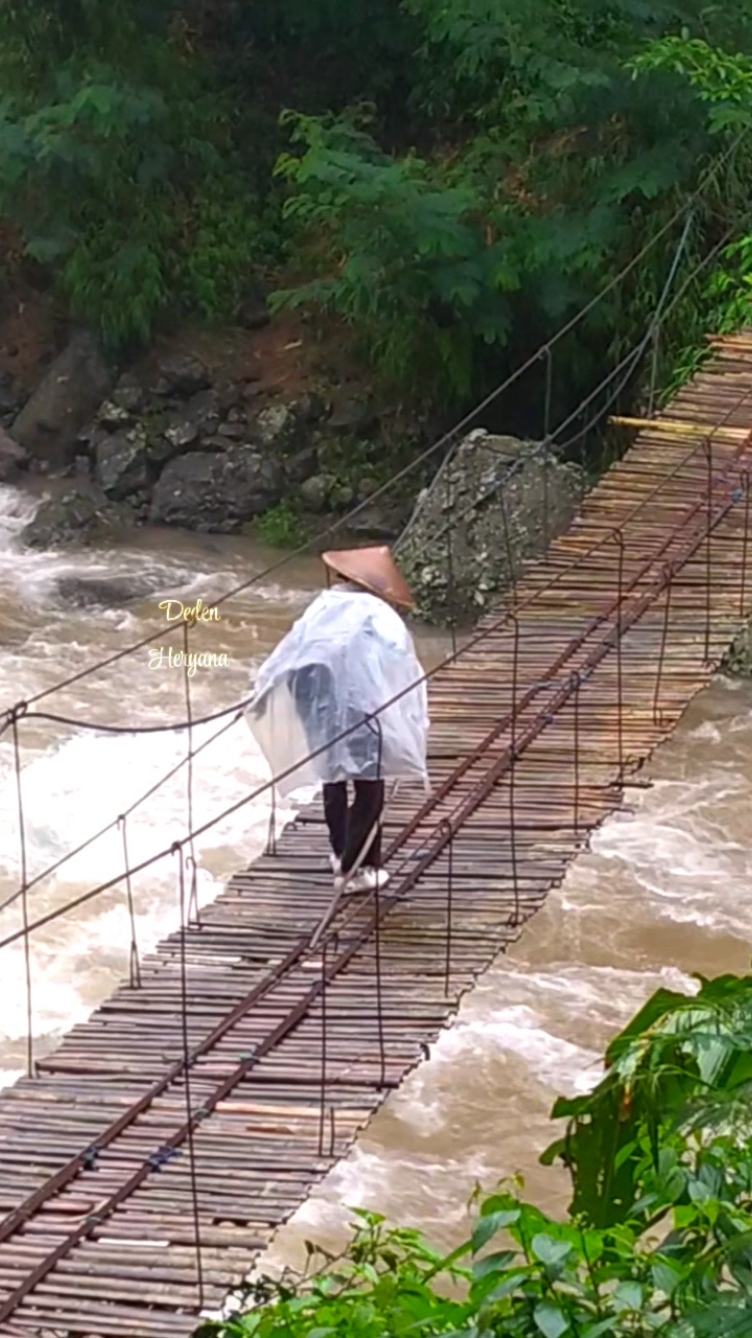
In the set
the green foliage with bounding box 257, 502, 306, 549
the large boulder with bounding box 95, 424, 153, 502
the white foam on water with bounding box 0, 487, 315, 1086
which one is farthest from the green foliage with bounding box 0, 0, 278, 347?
the white foam on water with bounding box 0, 487, 315, 1086

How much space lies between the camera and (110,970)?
4656 millimetres

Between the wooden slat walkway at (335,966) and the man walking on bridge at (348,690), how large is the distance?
28cm

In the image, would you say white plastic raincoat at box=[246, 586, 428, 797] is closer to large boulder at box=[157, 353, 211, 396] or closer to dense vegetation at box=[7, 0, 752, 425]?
dense vegetation at box=[7, 0, 752, 425]

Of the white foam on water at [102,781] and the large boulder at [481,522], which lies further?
the large boulder at [481,522]

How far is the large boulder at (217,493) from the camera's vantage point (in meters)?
7.93

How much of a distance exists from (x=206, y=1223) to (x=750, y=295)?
478cm

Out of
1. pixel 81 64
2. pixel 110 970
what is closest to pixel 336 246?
pixel 81 64

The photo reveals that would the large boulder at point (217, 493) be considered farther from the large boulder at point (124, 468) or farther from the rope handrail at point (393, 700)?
the rope handrail at point (393, 700)

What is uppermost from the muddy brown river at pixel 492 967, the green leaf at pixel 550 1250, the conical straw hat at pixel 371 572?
the green leaf at pixel 550 1250

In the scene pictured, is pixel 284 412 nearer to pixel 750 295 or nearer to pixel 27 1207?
pixel 750 295

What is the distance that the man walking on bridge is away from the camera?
315cm

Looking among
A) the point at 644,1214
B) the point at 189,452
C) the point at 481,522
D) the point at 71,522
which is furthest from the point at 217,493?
the point at 644,1214

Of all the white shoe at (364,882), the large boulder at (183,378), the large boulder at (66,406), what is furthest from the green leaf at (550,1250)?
the large boulder at (66,406)

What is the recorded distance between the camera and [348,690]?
10.4 feet
